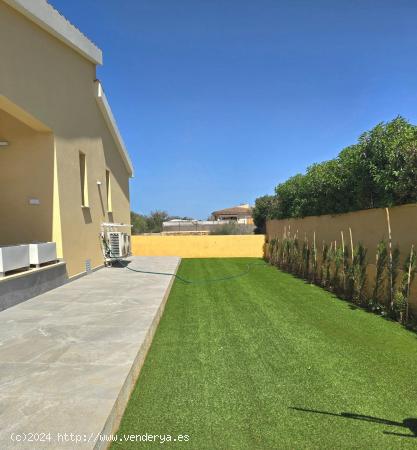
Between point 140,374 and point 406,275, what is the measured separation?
465cm

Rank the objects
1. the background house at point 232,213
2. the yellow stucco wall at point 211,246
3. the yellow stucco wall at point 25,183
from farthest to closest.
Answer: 1. the background house at point 232,213
2. the yellow stucco wall at point 211,246
3. the yellow stucco wall at point 25,183

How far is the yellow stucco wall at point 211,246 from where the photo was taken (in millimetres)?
21062

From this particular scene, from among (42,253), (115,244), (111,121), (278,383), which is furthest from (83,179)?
(278,383)

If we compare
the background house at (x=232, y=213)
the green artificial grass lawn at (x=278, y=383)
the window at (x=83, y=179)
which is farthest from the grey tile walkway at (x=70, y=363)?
the background house at (x=232, y=213)

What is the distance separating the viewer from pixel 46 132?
816 centimetres

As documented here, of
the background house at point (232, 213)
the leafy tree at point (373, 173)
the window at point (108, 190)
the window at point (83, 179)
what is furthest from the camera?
the background house at point (232, 213)

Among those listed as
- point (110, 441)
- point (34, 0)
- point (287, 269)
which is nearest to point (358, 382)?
point (110, 441)

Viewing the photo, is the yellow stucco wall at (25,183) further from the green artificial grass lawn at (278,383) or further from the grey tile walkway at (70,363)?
the green artificial grass lawn at (278,383)

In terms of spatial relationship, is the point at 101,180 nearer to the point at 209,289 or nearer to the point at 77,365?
the point at 209,289

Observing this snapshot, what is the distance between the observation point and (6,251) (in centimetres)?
606

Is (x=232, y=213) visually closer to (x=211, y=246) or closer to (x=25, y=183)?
(x=211, y=246)

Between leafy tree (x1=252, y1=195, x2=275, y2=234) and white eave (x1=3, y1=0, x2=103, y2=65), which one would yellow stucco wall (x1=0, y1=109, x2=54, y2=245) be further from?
leafy tree (x1=252, y1=195, x2=275, y2=234)

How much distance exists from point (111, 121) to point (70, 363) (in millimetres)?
11860

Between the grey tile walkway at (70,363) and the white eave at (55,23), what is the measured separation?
5.40 metres
